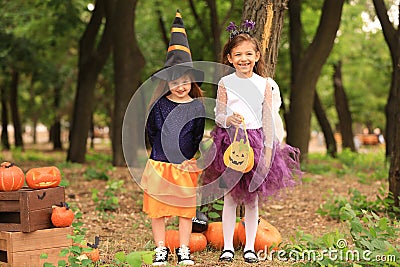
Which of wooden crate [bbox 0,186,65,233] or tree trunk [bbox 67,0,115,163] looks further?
tree trunk [bbox 67,0,115,163]

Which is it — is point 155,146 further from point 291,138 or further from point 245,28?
point 291,138

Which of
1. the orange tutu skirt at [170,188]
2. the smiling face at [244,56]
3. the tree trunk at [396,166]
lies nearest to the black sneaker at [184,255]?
the orange tutu skirt at [170,188]

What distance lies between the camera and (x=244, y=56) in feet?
16.0

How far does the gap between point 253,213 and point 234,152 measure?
627 millimetres

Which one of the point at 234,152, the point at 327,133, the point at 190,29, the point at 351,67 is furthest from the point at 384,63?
the point at 234,152

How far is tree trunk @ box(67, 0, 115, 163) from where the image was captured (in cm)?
1387

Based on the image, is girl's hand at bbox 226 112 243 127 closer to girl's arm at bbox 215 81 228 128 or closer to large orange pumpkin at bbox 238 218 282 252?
A: girl's arm at bbox 215 81 228 128

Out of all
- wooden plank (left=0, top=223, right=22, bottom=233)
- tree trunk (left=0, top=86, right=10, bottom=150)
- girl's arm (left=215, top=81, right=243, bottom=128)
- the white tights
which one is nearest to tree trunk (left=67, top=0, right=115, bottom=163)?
tree trunk (left=0, top=86, right=10, bottom=150)

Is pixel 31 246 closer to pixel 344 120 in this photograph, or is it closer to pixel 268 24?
pixel 268 24

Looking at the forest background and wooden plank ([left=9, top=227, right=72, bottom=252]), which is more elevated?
the forest background

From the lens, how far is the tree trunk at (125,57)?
11977mm

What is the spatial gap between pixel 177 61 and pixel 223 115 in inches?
23.8

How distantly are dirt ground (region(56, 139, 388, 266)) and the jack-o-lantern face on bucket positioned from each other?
72 centimetres

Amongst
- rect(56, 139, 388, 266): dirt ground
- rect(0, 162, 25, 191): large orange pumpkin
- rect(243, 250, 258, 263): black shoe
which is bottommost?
rect(56, 139, 388, 266): dirt ground
